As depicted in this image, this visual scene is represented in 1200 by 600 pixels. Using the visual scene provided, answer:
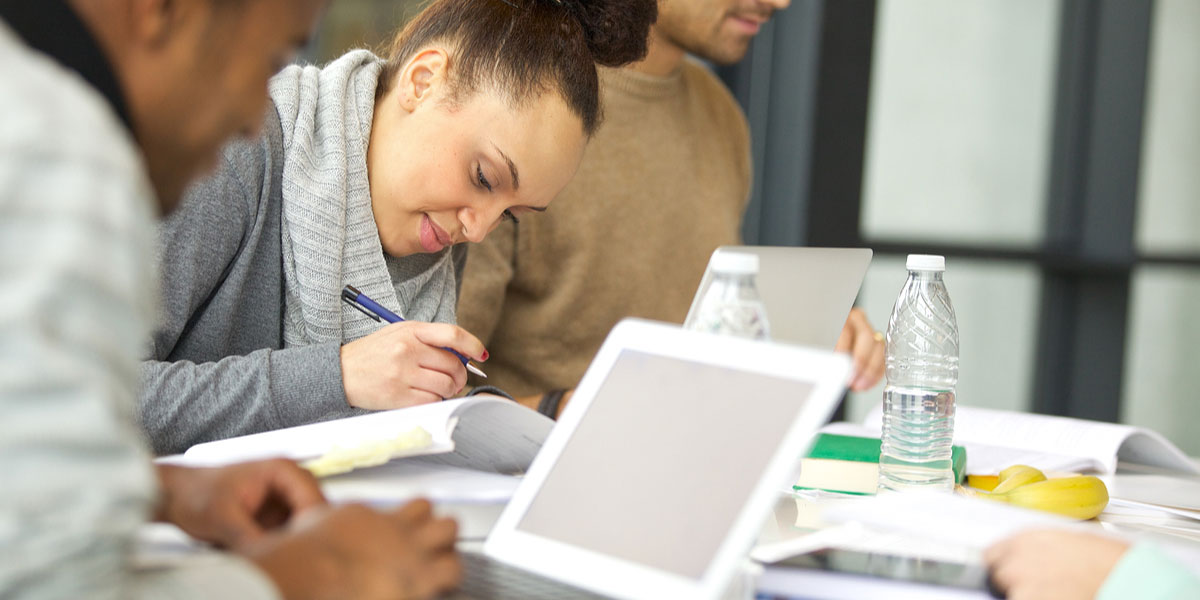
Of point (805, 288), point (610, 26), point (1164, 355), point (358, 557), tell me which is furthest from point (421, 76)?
point (1164, 355)

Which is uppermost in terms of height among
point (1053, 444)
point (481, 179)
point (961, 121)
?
point (961, 121)

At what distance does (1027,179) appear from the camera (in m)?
3.63

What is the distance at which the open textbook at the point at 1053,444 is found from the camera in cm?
148

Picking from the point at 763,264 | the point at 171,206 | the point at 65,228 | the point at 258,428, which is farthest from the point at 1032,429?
the point at 65,228

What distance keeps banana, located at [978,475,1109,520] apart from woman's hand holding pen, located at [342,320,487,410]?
599mm

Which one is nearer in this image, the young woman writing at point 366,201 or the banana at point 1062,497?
the banana at point 1062,497

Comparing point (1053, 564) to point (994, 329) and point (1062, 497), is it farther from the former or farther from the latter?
point (994, 329)

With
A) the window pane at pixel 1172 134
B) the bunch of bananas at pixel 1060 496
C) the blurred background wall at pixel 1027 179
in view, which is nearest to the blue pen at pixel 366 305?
the bunch of bananas at pixel 1060 496

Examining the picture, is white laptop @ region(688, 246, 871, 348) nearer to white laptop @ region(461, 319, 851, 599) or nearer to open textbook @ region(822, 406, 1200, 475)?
white laptop @ region(461, 319, 851, 599)

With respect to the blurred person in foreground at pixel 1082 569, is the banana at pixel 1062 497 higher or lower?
lower

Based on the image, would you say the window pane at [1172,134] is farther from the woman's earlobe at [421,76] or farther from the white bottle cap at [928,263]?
the woman's earlobe at [421,76]

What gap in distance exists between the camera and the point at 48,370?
499mm

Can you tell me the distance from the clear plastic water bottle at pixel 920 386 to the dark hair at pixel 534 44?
503 millimetres

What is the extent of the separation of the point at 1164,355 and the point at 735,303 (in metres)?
3.64
